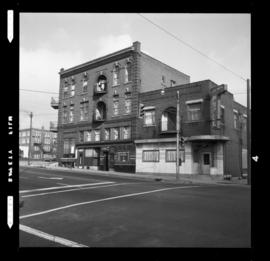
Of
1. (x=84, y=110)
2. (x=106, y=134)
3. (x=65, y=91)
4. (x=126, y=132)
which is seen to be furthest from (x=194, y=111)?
(x=65, y=91)

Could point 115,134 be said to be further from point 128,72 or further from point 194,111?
point 194,111

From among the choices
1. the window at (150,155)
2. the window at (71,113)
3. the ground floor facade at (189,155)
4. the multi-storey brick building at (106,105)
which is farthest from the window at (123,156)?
the window at (71,113)

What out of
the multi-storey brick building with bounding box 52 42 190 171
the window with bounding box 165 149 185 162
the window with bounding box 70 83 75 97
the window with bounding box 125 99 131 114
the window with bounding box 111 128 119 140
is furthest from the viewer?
the window with bounding box 70 83 75 97

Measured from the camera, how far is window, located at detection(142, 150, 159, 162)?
2825 centimetres

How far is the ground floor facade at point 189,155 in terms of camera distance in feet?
82.3

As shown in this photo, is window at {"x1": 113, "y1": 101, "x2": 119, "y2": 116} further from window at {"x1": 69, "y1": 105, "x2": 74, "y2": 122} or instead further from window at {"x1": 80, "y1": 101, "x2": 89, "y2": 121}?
window at {"x1": 69, "y1": 105, "x2": 74, "y2": 122}

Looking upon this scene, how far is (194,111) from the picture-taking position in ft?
86.4

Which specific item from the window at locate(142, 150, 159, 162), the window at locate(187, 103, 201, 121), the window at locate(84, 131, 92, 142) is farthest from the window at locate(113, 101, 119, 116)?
the window at locate(187, 103, 201, 121)

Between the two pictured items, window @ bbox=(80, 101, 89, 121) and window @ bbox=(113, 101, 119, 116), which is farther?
window @ bbox=(80, 101, 89, 121)

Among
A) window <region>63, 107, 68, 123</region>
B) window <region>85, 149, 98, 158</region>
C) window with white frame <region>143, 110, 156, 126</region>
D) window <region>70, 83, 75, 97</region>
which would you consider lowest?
window <region>85, 149, 98, 158</region>

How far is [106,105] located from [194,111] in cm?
1264

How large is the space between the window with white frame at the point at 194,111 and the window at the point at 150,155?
18.0 feet

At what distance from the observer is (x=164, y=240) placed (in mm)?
5504
